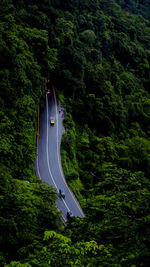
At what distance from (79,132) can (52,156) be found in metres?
8.25

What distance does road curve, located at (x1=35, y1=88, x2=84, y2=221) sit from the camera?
88.4ft

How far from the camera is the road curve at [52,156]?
88.4 feet

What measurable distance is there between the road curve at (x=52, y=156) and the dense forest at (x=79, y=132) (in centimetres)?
100

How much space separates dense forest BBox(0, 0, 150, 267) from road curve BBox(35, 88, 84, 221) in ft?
3.29

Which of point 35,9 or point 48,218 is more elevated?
point 35,9

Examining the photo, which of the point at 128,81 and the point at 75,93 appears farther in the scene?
the point at 128,81

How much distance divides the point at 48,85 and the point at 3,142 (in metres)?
23.0

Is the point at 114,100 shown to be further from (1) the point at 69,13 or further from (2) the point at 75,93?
(1) the point at 69,13

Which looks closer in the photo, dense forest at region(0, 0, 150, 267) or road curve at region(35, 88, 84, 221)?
dense forest at region(0, 0, 150, 267)

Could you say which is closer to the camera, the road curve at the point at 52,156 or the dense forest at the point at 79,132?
the dense forest at the point at 79,132

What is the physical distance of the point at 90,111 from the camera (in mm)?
38594

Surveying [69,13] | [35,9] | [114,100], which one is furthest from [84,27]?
[114,100]

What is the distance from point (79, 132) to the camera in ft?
124

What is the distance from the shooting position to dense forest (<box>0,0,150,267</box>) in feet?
28.6
